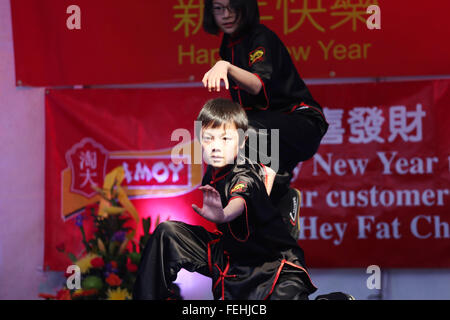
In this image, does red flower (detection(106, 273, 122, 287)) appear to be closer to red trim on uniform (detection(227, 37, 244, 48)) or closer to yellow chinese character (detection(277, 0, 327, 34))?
red trim on uniform (detection(227, 37, 244, 48))

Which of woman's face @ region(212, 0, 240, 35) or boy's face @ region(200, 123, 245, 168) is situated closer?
boy's face @ region(200, 123, 245, 168)

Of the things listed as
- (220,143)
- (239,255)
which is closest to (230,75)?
(220,143)

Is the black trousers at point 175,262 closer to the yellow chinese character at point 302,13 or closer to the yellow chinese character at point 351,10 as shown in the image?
the yellow chinese character at point 302,13

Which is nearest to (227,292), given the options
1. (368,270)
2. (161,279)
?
(161,279)

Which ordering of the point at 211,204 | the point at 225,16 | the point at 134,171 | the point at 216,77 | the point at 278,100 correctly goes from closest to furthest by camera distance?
1. the point at 211,204
2. the point at 216,77
3. the point at 225,16
4. the point at 278,100
5. the point at 134,171

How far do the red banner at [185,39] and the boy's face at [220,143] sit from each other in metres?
2.01

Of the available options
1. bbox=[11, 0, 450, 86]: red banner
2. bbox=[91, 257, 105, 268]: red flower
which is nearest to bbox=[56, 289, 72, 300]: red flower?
bbox=[91, 257, 105, 268]: red flower

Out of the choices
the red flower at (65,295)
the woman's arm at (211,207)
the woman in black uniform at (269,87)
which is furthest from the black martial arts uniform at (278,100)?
the red flower at (65,295)

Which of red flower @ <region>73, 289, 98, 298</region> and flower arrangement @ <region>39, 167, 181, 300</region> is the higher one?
flower arrangement @ <region>39, 167, 181, 300</region>

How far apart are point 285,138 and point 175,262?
Answer: 2.28 feet

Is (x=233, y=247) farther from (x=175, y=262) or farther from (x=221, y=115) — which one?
(x=221, y=115)

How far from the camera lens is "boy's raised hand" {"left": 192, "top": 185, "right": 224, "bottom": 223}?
1847 millimetres

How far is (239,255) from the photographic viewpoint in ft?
7.20

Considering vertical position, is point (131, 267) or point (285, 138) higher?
point (285, 138)
